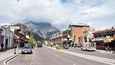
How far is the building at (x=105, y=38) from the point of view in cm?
7920

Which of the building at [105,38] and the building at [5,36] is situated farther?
the building at [105,38]

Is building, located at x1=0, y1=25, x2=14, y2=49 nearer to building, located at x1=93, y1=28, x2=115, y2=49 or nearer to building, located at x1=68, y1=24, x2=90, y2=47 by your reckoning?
building, located at x1=93, y1=28, x2=115, y2=49

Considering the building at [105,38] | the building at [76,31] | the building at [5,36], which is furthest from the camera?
the building at [76,31]

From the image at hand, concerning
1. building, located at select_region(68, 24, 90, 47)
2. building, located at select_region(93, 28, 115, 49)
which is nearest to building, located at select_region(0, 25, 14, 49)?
building, located at select_region(93, 28, 115, 49)

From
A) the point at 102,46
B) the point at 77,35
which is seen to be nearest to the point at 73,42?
the point at 77,35

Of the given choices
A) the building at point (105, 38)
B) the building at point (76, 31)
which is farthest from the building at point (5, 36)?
the building at point (76, 31)

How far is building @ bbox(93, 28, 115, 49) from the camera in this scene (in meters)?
79.2

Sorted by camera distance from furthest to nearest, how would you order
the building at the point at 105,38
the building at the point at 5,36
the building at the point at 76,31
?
the building at the point at 76,31
the building at the point at 105,38
the building at the point at 5,36

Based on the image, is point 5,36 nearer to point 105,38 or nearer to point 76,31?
point 105,38

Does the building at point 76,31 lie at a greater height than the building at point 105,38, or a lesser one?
greater

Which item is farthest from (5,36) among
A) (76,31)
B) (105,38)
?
(76,31)

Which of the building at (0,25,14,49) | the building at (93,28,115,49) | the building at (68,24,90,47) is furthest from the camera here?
the building at (68,24,90,47)

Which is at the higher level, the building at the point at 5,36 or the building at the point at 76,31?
the building at the point at 76,31

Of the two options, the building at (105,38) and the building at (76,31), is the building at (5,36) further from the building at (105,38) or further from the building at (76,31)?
the building at (76,31)
